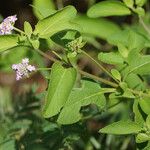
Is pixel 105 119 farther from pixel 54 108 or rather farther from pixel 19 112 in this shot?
pixel 54 108

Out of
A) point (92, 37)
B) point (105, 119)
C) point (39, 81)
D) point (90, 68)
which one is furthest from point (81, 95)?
point (39, 81)

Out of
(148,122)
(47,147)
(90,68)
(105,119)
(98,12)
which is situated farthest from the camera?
(90,68)

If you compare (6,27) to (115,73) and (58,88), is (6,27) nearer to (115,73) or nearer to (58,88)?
(58,88)

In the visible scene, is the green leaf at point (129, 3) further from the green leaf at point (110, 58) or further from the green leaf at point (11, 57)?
the green leaf at point (11, 57)

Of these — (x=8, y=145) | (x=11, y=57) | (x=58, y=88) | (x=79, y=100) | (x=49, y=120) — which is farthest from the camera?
(x=11, y=57)

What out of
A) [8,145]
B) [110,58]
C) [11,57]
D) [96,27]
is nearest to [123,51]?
[110,58]

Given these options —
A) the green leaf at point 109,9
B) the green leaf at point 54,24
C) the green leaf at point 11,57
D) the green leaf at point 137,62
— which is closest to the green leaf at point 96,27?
the green leaf at point 11,57
